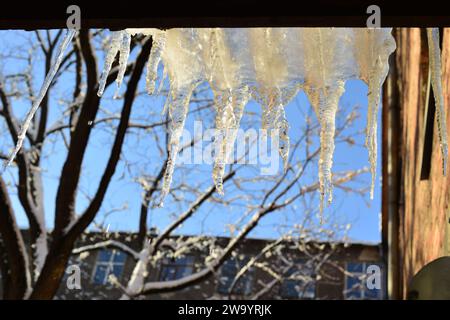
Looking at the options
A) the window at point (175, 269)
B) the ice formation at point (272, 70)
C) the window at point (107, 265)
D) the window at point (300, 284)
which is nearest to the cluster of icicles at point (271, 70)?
the ice formation at point (272, 70)

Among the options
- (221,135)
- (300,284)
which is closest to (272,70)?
(221,135)

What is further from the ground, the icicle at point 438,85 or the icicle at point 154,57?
the icicle at point 154,57

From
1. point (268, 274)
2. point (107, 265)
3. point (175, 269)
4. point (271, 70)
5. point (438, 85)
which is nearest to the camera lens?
point (438, 85)

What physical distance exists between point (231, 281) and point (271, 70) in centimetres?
2018

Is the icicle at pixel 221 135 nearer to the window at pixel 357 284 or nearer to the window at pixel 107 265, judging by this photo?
the window at pixel 357 284

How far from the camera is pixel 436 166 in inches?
152

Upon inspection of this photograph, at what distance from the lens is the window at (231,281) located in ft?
67.2

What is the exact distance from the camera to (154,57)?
88.4 inches

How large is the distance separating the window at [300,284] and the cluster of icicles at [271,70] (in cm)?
1793

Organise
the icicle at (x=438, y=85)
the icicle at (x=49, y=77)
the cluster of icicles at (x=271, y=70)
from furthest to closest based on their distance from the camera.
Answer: the cluster of icicles at (x=271, y=70) → the icicle at (x=438, y=85) → the icicle at (x=49, y=77)

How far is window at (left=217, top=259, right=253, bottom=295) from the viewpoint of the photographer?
2048 cm

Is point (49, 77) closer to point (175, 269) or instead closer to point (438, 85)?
point (438, 85)
